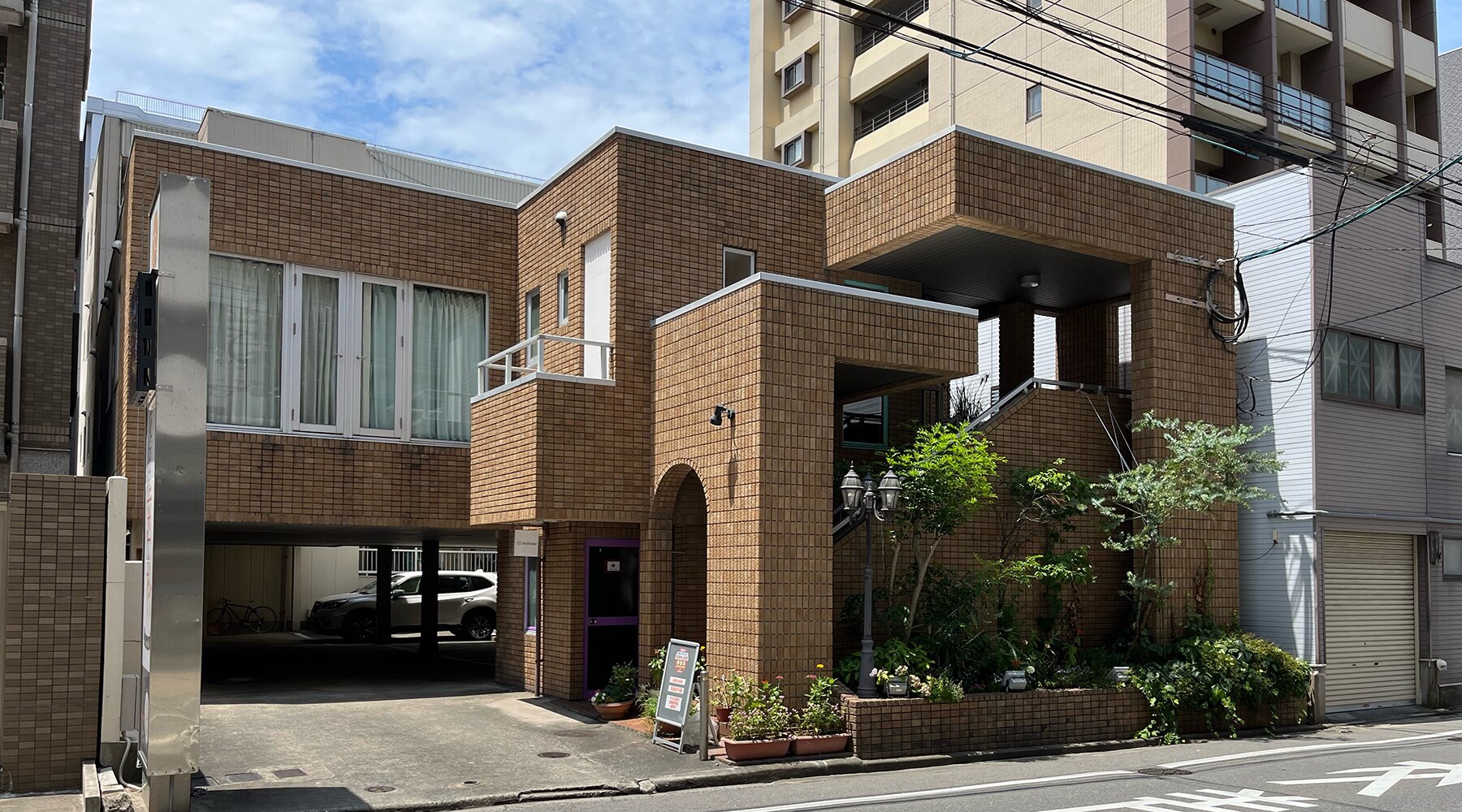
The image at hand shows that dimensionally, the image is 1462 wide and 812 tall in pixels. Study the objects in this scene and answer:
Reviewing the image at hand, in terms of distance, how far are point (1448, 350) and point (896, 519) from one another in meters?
11.1

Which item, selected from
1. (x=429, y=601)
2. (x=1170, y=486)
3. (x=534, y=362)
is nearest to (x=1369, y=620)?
(x=1170, y=486)

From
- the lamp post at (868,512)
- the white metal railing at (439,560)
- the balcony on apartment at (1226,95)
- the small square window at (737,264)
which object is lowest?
the white metal railing at (439,560)

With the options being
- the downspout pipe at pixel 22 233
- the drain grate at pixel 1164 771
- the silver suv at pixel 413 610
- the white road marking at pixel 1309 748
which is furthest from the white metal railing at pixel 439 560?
the drain grate at pixel 1164 771

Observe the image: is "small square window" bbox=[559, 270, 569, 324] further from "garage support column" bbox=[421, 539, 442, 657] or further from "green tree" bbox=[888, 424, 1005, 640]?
"garage support column" bbox=[421, 539, 442, 657]

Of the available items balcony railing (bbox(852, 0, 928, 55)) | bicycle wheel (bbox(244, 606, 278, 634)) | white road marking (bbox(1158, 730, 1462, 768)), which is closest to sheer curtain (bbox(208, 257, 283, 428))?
white road marking (bbox(1158, 730, 1462, 768))

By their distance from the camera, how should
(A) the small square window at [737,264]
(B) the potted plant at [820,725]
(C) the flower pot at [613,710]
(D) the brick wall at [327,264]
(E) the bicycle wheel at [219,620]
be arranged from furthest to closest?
(E) the bicycle wheel at [219,620] < (A) the small square window at [737,264] < (D) the brick wall at [327,264] < (C) the flower pot at [613,710] < (B) the potted plant at [820,725]

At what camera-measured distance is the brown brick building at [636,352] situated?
13.7m

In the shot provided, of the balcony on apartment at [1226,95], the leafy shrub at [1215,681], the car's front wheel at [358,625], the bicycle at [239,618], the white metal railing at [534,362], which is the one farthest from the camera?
the bicycle at [239,618]

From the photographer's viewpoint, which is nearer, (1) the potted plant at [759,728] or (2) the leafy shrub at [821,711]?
(1) the potted plant at [759,728]

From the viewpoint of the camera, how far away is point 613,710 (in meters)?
14.4

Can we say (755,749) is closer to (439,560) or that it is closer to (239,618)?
(239,618)

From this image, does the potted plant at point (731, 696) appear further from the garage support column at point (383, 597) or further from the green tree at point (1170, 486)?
the garage support column at point (383, 597)

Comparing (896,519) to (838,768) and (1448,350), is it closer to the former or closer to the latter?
(838,768)

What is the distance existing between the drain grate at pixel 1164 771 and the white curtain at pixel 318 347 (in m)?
11.0
